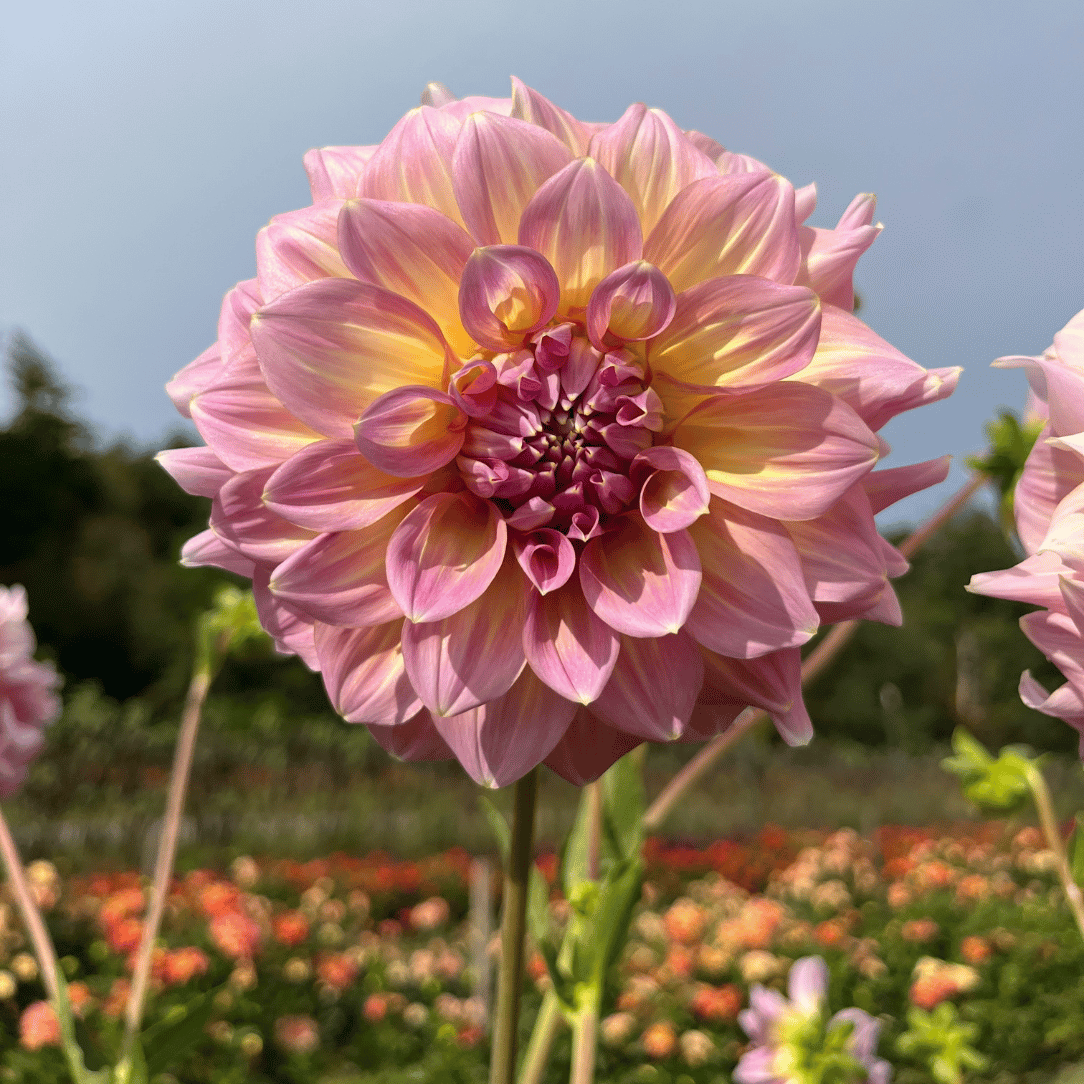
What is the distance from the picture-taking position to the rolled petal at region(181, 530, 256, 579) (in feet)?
2.50

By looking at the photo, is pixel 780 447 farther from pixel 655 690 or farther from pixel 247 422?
pixel 247 422

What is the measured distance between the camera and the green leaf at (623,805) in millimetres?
1074

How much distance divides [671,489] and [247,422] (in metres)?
0.32

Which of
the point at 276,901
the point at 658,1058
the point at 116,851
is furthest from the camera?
the point at 116,851

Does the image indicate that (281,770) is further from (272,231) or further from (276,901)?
(272,231)

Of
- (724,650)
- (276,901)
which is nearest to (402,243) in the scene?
(724,650)

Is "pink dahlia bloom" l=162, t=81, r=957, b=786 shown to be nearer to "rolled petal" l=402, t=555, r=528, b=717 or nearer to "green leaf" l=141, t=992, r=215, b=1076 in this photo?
"rolled petal" l=402, t=555, r=528, b=717

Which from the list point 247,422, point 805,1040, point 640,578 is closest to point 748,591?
point 640,578

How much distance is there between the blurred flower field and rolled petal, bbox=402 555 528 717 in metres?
2.60

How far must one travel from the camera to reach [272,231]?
0.73m

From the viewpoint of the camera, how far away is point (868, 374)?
2.20ft

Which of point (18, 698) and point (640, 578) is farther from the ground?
point (640, 578)

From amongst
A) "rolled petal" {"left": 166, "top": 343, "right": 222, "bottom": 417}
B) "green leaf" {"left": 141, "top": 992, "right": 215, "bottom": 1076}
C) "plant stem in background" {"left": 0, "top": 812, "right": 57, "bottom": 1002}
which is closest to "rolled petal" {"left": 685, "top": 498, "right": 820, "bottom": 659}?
"rolled petal" {"left": 166, "top": 343, "right": 222, "bottom": 417}

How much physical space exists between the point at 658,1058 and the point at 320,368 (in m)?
3.86
